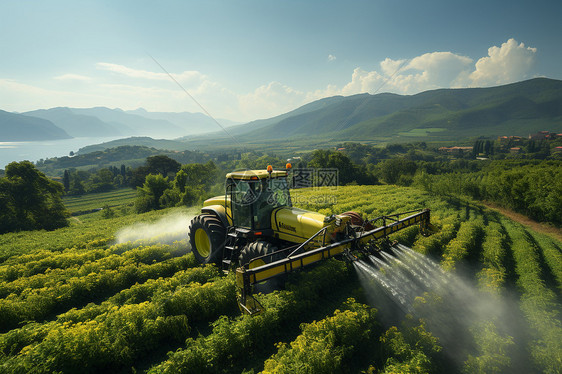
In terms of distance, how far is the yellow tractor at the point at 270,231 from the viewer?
644 cm

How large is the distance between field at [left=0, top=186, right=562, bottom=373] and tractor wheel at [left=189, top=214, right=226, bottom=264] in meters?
0.54

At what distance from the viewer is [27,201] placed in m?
29.6

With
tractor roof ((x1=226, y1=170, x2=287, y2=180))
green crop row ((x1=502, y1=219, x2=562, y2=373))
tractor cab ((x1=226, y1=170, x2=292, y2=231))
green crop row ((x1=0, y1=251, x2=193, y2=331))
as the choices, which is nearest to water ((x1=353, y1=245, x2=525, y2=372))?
green crop row ((x1=502, y1=219, x2=562, y2=373))

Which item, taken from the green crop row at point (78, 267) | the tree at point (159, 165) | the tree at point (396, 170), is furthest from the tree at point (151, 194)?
the tree at point (396, 170)

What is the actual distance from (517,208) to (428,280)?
26758 mm

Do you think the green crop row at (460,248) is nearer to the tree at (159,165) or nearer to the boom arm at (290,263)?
the boom arm at (290,263)

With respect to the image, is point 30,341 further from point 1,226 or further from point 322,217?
point 1,226

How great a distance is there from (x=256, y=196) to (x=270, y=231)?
1.23 m

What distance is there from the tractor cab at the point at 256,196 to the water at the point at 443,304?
10.5ft

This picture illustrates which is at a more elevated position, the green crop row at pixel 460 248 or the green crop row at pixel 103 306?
the green crop row at pixel 103 306

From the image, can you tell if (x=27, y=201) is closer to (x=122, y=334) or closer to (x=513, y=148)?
(x=122, y=334)

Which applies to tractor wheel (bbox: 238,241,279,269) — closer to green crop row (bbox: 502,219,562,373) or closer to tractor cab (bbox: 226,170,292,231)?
tractor cab (bbox: 226,170,292,231)

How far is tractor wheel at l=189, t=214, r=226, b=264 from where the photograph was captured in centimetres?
979

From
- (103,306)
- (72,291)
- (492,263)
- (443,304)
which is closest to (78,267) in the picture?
(72,291)
